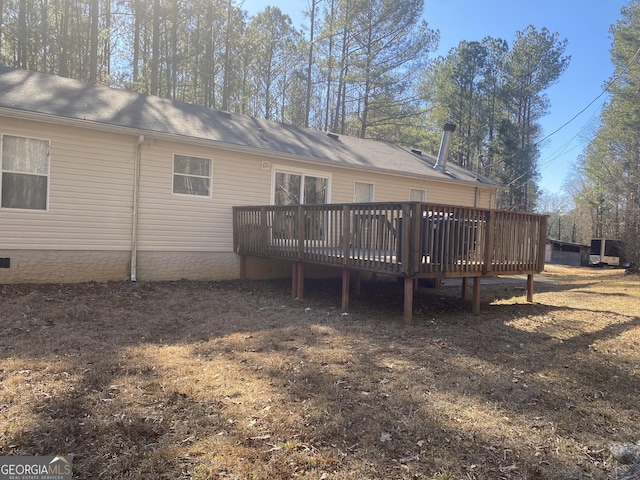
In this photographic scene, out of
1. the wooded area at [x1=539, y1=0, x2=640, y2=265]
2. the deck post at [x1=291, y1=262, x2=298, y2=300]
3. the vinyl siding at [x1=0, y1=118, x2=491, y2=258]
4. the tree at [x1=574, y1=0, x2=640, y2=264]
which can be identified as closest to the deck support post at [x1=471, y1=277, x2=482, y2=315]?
the deck post at [x1=291, y1=262, x2=298, y2=300]

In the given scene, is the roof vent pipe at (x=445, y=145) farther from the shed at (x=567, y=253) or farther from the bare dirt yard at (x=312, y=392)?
the shed at (x=567, y=253)

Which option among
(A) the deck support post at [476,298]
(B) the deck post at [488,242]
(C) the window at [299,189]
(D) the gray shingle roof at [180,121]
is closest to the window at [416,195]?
(D) the gray shingle roof at [180,121]

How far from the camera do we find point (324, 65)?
2102 centimetres

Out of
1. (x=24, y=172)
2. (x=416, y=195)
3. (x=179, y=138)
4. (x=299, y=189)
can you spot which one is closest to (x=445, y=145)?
(x=416, y=195)

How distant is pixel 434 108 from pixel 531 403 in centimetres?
2156

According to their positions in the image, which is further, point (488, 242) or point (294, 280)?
point (294, 280)

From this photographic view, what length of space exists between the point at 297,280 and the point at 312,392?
4.64m

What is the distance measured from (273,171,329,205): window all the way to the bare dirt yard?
4239 millimetres

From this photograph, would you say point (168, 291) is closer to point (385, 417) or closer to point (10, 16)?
point (385, 417)

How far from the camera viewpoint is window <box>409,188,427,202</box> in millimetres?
12273

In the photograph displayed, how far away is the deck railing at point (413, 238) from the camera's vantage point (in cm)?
573

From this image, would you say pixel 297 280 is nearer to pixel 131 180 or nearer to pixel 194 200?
pixel 194 200

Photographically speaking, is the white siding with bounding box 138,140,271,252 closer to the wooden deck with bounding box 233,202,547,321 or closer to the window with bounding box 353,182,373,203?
the wooden deck with bounding box 233,202,547,321

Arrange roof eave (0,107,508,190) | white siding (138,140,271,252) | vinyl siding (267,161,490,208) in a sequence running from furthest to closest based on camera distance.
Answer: vinyl siding (267,161,490,208)
white siding (138,140,271,252)
roof eave (0,107,508,190)
